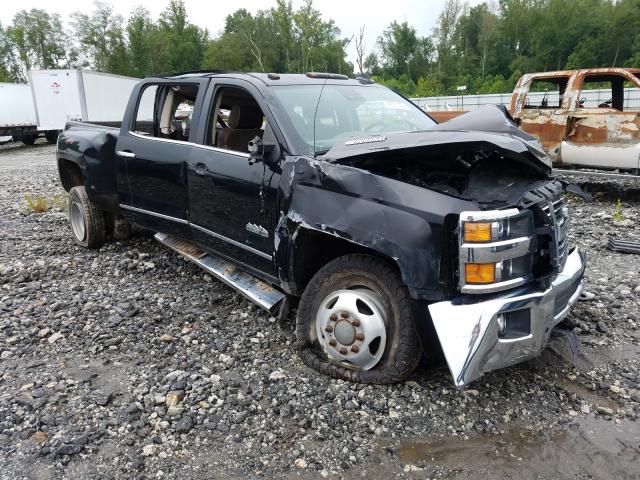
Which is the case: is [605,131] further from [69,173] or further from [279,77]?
[69,173]

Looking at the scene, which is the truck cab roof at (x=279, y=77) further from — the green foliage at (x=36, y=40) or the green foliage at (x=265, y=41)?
the green foliage at (x=36, y=40)

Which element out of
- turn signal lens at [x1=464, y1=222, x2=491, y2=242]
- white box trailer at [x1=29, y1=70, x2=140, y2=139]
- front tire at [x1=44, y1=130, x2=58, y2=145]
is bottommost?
turn signal lens at [x1=464, y1=222, x2=491, y2=242]

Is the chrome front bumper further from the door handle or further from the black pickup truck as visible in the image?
the door handle

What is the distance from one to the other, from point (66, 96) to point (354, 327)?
2065 cm

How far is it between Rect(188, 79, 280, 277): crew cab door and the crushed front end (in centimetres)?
136

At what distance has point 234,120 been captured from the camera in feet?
14.8

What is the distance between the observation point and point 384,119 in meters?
4.07

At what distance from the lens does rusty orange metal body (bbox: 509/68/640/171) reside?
7.52 metres

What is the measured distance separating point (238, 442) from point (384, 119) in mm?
2568

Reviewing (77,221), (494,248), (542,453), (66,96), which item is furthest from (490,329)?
(66,96)

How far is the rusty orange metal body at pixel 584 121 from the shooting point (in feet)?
24.7

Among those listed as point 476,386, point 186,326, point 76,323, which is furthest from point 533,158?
point 76,323

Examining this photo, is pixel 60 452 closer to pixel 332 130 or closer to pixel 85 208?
pixel 332 130

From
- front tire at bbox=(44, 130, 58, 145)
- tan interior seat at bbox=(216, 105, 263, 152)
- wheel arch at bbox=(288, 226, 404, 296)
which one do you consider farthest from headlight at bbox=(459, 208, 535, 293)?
front tire at bbox=(44, 130, 58, 145)
